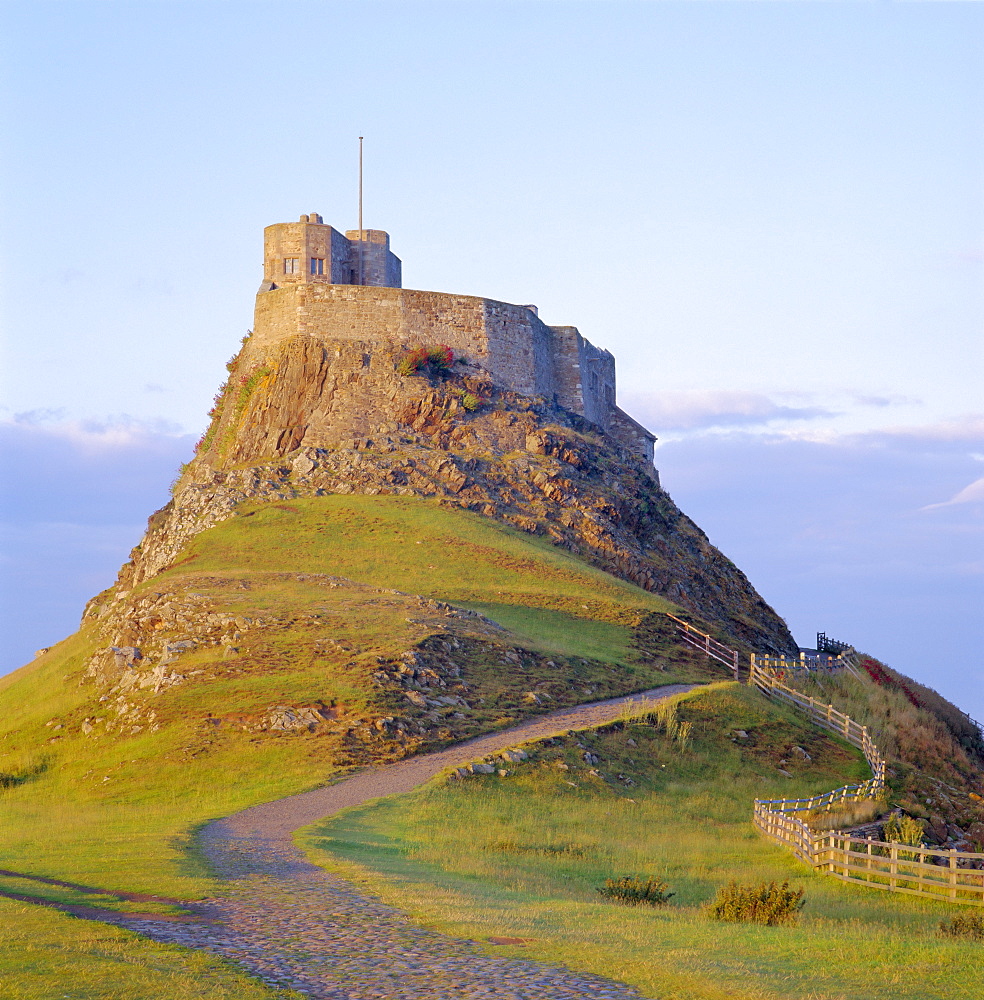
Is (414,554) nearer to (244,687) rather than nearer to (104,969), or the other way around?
(244,687)

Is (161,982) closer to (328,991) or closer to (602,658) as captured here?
(328,991)

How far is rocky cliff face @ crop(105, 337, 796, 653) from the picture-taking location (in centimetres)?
6625

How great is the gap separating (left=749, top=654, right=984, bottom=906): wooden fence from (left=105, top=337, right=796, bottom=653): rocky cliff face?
25274 mm

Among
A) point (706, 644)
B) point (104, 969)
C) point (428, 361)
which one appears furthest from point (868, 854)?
point (428, 361)

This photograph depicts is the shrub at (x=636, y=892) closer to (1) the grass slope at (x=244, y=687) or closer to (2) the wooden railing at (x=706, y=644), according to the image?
(1) the grass slope at (x=244, y=687)

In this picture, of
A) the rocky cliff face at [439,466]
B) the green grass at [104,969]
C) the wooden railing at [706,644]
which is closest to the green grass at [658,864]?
the green grass at [104,969]

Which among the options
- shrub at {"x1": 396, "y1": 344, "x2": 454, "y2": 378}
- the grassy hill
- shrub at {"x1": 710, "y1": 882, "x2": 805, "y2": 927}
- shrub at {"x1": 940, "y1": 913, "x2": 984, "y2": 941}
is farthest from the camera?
shrub at {"x1": 396, "y1": 344, "x2": 454, "y2": 378}

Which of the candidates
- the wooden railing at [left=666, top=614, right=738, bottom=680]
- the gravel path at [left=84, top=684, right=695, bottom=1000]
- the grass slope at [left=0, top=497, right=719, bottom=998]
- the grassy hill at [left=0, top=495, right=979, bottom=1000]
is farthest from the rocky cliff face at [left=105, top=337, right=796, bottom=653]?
the gravel path at [left=84, top=684, right=695, bottom=1000]

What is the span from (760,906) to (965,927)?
350cm

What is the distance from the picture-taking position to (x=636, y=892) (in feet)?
71.4

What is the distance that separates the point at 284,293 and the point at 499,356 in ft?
49.1

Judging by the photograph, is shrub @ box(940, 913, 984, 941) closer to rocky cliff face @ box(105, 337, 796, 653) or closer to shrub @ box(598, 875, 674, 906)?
shrub @ box(598, 875, 674, 906)

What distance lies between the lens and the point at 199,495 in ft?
217

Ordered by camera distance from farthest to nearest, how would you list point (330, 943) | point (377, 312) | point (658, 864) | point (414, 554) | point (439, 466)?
point (377, 312), point (439, 466), point (414, 554), point (658, 864), point (330, 943)
